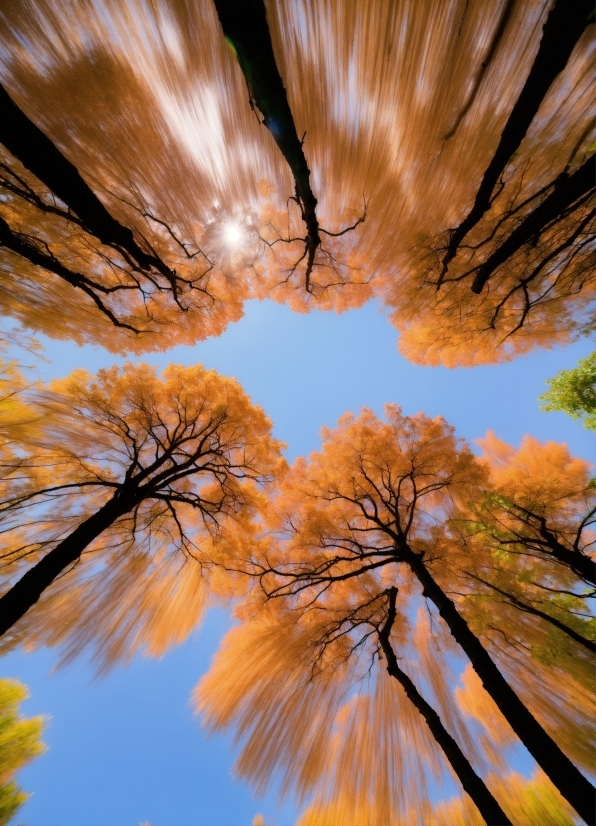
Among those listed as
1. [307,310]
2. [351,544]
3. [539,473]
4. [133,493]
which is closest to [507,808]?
[351,544]

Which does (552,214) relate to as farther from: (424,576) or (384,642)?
(384,642)

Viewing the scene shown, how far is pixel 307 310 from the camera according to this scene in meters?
6.54

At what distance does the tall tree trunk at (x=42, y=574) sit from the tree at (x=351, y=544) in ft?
8.63

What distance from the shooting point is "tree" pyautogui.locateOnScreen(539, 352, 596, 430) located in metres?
5.27

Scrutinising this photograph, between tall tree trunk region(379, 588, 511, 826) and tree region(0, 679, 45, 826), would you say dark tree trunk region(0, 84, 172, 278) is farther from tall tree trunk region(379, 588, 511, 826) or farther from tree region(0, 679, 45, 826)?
tree region(0, 679, 45, 826)

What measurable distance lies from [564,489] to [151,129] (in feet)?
27.8

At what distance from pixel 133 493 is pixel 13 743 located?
4.46 meters

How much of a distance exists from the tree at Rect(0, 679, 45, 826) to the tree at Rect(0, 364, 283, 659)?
147 cm

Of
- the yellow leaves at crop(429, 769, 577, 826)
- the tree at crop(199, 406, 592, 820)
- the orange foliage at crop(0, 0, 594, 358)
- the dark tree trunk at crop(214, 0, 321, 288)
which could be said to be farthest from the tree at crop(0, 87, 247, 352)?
the yellow leaves at crop(429, 769, 577, 826)

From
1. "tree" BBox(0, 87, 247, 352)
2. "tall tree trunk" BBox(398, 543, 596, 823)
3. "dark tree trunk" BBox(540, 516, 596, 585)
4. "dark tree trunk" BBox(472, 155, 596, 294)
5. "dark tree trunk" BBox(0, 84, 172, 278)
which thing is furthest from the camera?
"dark tree trunk" BBox(540, 516, 596, 585)

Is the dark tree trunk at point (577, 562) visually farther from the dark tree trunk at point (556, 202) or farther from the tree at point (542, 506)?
the dark tree trunk at point (556, 202)

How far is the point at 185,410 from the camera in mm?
5512

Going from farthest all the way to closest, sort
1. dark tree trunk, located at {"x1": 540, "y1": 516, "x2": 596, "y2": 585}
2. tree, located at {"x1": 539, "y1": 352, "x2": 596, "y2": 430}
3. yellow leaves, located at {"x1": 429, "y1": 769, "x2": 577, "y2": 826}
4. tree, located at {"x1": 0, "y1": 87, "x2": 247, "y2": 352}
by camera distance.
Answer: tree, located at {"x1": 539, "y1": 352, "x2": 596, "y2": 430} < yellow leaves, located at {"x1": 429, "y1": 769, "x2": 577, "y2": 826} < dark tree trunk, located at {"x1": 540, "y1": 516, "x2": 596, "y2": 585} < tree, located at {"x1": 0, "y1": 87, "x2": 247, "y2": 352}

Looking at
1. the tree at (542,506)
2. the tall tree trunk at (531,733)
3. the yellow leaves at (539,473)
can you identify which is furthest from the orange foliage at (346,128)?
the tall tree trunk at (531,733)
